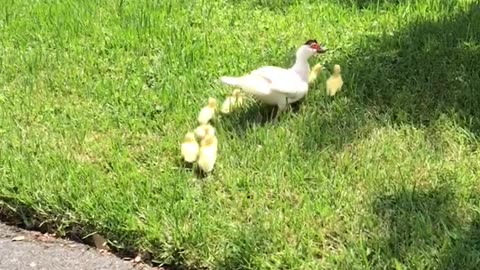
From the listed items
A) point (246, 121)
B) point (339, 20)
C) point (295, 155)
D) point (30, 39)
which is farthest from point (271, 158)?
point (30, 39)

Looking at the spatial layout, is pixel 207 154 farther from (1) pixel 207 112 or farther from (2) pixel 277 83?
(2) pixel 277 83

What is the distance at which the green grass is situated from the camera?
10.0 ft

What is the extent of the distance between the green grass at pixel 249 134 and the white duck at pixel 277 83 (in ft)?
0.35

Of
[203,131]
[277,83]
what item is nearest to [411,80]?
[277,83]

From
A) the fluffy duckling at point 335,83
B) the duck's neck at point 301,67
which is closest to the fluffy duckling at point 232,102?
the duck's neck at point 301,67

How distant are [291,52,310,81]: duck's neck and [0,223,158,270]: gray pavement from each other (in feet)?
4.05

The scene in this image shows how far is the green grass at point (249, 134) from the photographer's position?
3.05m

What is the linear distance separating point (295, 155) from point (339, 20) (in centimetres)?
157

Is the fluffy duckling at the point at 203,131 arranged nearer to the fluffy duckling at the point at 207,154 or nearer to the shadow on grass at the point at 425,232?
the fluffy duckling at the point at 207,154

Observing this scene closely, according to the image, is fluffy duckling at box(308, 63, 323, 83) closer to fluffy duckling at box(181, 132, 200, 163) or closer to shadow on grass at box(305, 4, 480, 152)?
shadow on grass at box(305, 4, 480, 152)

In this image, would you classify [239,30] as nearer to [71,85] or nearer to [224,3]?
[224,3]

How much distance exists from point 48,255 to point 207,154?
72 cm

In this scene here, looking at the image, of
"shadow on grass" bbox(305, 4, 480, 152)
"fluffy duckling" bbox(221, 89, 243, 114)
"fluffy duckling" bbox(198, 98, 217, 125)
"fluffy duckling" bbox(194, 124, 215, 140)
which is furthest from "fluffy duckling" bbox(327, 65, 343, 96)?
"fluffy duckling" bbox(194, 124, 215, 140)

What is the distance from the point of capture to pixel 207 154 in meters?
3.39
